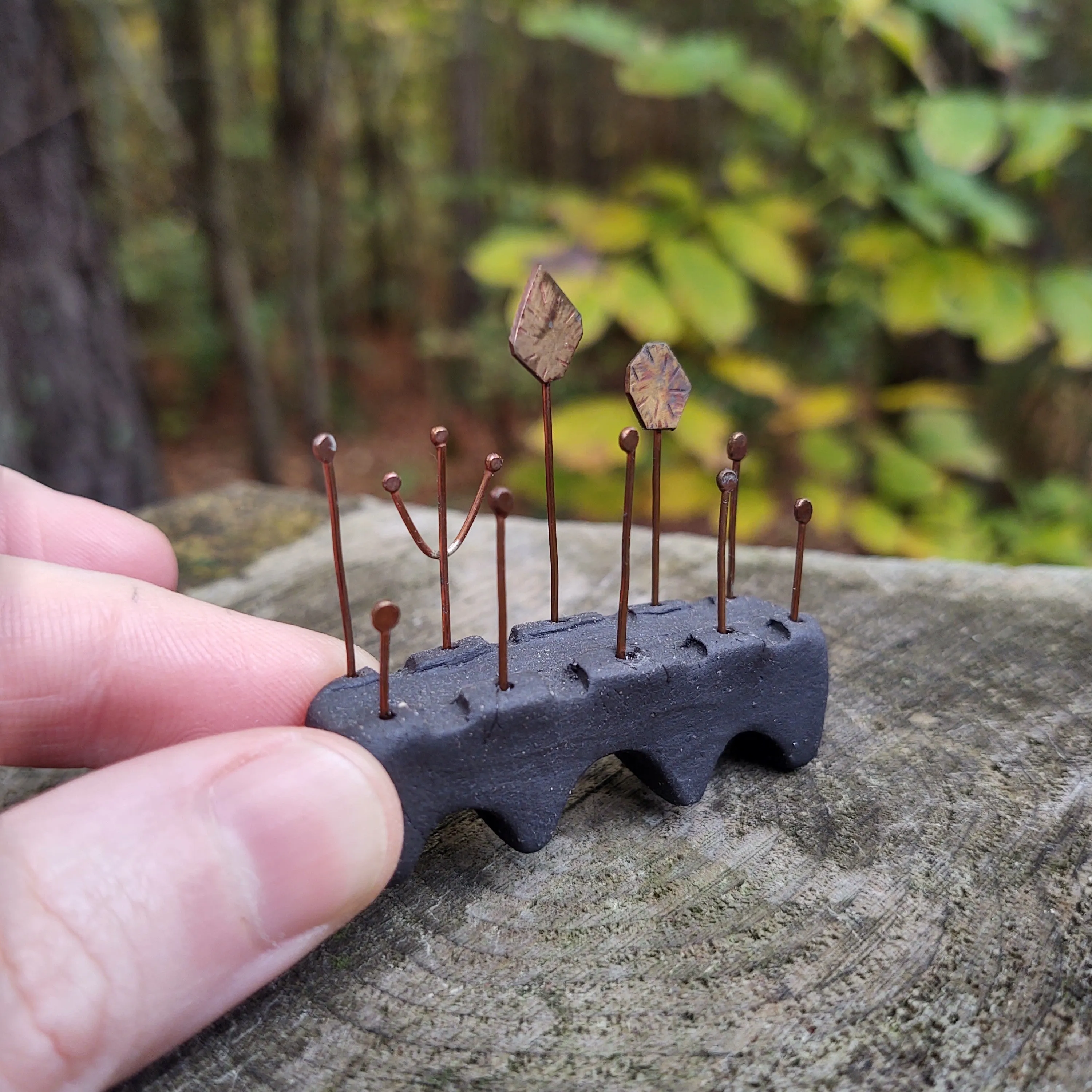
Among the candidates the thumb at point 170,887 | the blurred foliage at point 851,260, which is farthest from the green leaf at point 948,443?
the thumb at point 170,887

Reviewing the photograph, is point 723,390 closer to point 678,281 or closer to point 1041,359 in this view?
point 1041,359

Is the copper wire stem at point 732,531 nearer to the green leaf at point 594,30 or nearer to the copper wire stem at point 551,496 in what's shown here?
the copper wire stem at point 551,496

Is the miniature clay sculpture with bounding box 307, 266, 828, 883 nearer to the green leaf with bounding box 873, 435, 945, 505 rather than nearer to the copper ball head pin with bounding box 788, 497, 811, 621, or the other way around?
the copper ball head pin with bounding box 788, 497, 811, 621

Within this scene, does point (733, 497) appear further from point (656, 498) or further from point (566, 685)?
point (566, 685)

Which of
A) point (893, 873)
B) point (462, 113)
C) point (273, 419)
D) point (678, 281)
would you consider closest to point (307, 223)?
point (273, 419)

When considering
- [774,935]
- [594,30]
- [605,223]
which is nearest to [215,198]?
[594,30]

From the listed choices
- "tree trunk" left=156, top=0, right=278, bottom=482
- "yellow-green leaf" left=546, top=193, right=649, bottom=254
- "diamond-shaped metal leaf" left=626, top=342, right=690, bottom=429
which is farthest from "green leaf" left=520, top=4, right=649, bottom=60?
"tree trunk" left=156, top=0, right=278, bottom=482
